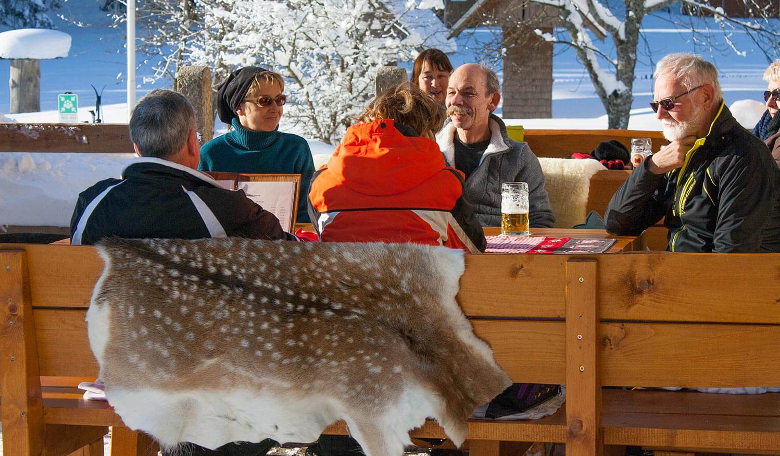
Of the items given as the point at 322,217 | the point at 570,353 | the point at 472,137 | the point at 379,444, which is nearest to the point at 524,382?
the point at 570,353

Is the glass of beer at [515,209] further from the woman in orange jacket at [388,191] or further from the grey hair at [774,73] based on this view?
the grey hair at [774,73]

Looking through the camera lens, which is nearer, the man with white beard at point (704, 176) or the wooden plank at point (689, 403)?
the wooden plank at point (689, 403)

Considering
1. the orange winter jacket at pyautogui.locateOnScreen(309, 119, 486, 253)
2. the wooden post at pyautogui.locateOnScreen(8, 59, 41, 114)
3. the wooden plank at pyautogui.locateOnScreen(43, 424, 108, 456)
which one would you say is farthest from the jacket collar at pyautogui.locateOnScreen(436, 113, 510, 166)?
the wooden post at pyautogui.locateOnScreen(8, 59, 41, 114)

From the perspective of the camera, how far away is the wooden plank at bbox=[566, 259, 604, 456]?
2.06m

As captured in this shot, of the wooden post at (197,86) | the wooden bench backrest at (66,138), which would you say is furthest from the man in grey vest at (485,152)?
the wooden post at (197,86)

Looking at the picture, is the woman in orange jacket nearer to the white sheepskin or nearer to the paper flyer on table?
the paper flyer on table

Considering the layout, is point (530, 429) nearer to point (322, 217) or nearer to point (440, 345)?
point (440, 345)

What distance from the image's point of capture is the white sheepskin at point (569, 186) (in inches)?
197

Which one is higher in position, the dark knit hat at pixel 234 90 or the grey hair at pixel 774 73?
the grey hair at pixel 774 73

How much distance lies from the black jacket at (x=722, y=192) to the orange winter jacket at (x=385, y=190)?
2.91ft

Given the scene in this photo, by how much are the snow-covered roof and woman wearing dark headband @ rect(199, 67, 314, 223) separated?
30.8 ft

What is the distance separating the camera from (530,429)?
7.42ft

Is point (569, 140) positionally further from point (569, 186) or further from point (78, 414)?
point (78, 414)

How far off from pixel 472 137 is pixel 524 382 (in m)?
2.35
